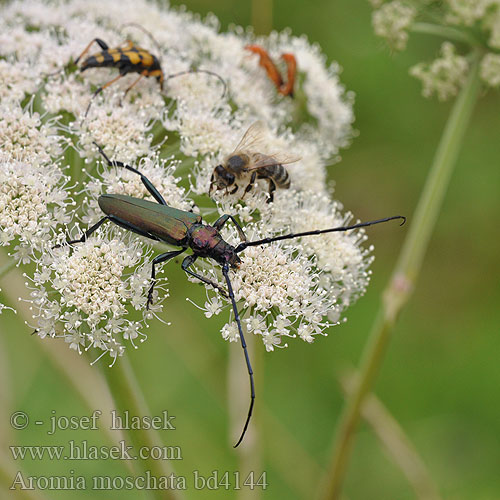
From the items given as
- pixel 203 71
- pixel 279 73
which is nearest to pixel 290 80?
pixel 279 73

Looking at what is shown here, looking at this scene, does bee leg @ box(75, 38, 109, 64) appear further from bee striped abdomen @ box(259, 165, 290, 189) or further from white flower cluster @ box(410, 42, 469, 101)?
white flower cluster @ box(410, 42, 469, 101)

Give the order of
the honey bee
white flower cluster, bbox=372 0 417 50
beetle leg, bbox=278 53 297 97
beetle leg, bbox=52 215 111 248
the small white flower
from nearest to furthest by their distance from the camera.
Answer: beetle leg, bbox=52 215 111 248, the honey bee, the small white flower, white flower cluster, bbox=372 0 417 50, beetle leg, bbox=278 53 297 97

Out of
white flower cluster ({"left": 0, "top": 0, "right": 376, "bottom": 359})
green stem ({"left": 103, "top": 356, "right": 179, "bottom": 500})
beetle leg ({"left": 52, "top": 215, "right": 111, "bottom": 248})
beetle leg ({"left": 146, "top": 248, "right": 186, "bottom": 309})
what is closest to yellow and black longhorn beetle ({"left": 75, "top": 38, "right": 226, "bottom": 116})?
white flower cluster ({"left": 0, "top": 0, "right": 376, "bottom": 359})

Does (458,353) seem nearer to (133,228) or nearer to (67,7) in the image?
(133,228)

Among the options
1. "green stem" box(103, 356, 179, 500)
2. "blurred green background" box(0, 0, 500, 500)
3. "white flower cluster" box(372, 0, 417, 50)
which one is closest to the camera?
"green stem" box(103, 356, 179, 500)

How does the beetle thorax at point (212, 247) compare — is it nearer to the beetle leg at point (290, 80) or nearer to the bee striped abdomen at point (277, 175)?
the bee striped abdomen at point (277, 175)

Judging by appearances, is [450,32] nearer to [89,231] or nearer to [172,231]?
[172,231]
